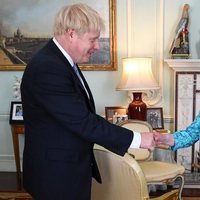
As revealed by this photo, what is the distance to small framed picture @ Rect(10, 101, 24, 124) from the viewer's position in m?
3.51

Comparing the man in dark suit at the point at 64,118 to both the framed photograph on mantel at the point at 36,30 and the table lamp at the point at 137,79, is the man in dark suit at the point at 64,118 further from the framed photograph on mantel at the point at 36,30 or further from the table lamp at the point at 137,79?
the framed photograph on mantel at the point at 36,30

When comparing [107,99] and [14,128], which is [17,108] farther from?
[107,99]

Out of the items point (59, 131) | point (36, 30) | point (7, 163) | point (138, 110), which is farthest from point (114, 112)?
point (59, 131)

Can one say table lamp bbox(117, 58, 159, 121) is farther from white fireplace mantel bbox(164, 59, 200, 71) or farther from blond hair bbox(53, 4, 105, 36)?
blond hair bbox(53, 4, 105, 36)

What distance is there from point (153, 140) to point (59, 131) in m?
0.47

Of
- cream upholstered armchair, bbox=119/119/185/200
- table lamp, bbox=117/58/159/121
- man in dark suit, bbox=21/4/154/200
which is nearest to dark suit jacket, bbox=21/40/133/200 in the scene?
man in dark suit, bbox=21/4/154/200

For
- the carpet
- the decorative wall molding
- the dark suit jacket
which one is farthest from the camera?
the decorative wall molding

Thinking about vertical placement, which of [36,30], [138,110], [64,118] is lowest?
[138,110]

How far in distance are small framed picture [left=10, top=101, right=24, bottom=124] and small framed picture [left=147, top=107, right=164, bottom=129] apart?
1271 mm

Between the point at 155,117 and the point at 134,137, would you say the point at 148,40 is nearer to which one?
the point at 155,117

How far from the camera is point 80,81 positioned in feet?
4.87

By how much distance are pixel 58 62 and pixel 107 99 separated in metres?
2.41

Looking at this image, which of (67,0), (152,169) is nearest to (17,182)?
(152,169)

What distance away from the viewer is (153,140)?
164 centimetres
